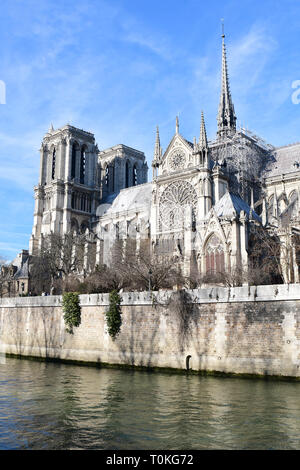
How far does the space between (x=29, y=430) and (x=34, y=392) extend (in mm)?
5694

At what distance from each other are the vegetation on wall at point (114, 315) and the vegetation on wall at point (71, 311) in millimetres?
2705

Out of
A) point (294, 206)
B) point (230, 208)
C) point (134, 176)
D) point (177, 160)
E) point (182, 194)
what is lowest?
point (230, 208)

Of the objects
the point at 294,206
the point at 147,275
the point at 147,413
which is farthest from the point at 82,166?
the point at 147,413

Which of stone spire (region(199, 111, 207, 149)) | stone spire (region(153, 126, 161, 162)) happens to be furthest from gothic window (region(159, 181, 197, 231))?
stone spire (region(199, 111, 207, 149))

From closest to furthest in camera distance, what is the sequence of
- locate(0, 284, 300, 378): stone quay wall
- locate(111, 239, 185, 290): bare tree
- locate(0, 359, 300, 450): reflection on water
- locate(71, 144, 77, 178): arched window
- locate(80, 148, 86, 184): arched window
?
locate(0, 359, 300, 450): reflection on water
locate(0, 284, 300, 378): stone quay wall
locate(111, 239, 185, 290): bare tree
locate(71, 144, 77, 178): arched window
locate(80, 148, 86, 184): arched window

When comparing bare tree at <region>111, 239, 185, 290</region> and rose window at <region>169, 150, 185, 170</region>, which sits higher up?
rose window at <region>169, 150, 185, 170</region>

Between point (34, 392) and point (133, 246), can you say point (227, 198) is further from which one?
point (34, 392)

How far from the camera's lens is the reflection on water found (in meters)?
11.6

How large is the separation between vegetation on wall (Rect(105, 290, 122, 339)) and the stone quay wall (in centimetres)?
28

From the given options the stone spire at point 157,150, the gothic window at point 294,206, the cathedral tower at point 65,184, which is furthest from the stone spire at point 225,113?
the cathedral tower at point 65,184

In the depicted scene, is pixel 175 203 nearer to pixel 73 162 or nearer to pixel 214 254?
pixel 214 254

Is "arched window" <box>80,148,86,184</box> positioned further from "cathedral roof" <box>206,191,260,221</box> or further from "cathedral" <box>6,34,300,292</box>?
"cathedral roof" <box>206,191,260,221</box>

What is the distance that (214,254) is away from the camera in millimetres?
38156

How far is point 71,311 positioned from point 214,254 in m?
13.9
